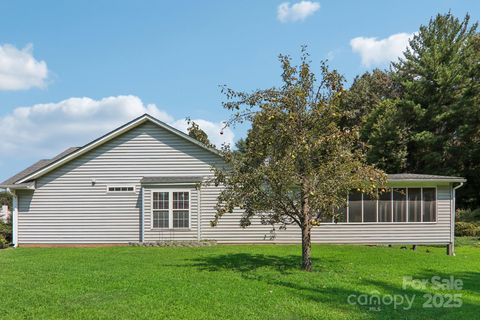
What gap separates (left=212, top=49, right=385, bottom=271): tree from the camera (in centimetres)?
957

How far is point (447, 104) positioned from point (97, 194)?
80.2ft

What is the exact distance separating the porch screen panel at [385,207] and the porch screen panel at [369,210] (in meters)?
0.19

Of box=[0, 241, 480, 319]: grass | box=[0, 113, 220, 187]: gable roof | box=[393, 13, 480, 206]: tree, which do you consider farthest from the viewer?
box=[393, 13, 480, 206]: tree

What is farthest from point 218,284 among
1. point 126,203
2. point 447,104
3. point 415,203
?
point 447,104

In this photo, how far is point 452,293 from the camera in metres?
8.19

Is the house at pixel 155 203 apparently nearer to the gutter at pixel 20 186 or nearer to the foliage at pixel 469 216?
the gutter at pixel 20 186

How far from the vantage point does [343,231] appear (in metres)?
17.1

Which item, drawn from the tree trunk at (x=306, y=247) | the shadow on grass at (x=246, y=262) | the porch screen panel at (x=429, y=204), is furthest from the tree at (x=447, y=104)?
the tree trunk at (x=306, y=247)

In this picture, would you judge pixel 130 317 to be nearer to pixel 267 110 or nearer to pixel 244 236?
pixel 267 110

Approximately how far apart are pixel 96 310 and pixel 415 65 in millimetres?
30038

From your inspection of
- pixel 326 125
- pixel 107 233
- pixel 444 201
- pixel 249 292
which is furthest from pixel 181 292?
pixel 444 201

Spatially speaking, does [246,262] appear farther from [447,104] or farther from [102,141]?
[447,104]

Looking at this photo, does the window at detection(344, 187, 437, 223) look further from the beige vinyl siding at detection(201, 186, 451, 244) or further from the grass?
the grass

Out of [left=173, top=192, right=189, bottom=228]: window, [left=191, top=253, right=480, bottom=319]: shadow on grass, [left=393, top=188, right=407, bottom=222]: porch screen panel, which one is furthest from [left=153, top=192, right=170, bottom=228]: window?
[left=393, top=188, right=407, bottom=222]: porch screen panel
